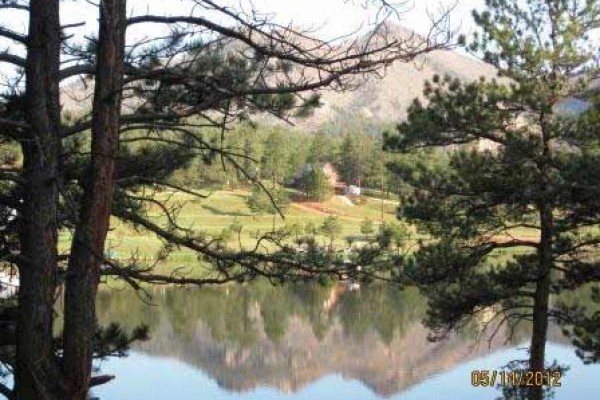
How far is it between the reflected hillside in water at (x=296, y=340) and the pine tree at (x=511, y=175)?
842cm

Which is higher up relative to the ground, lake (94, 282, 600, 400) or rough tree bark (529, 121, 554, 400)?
rough tree bark (529, 121, 554, 400)

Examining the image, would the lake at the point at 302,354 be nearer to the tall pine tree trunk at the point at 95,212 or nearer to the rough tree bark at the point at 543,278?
the rough tree bark at the point at 543,278

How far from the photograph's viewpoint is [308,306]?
87.0 feet

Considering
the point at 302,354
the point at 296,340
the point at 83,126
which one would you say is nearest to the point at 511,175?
the point at 83,126

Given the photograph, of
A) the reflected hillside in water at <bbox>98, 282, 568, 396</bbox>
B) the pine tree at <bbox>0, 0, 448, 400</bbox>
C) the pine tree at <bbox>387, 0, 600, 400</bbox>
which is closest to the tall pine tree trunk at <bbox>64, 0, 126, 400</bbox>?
the pine tree at <bbox>0, 0, 448, 400</bbox>

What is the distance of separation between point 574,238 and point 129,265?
6584 millimetres

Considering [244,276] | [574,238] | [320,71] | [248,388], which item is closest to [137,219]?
[244,276]

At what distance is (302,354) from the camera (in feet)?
68.2

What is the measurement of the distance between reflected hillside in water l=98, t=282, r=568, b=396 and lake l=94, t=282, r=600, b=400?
0.12ft

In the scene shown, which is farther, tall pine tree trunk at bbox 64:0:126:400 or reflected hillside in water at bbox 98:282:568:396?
reflected hillside in water at bbox 98:282:568:396

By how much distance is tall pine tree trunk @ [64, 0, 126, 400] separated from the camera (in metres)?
2.93

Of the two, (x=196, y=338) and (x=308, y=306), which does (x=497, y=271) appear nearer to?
(x=196, y=338)

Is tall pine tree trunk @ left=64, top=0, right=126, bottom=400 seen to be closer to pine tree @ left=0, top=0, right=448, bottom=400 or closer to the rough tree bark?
pine tree @ left=0, top=0, right=448, bottom=400

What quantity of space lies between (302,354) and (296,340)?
1545mm
